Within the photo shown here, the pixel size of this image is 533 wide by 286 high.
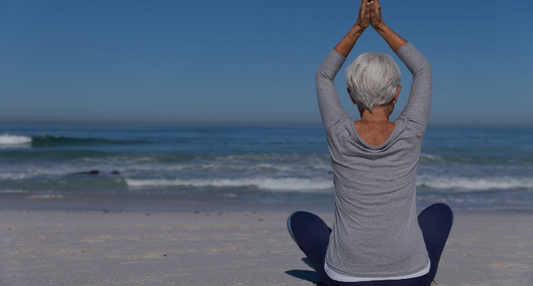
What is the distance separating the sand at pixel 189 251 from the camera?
3441mm

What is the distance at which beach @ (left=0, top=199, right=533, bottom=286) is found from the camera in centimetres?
345

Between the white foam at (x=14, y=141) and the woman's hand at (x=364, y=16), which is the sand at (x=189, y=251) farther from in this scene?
the white foam at (x=14, y=141)

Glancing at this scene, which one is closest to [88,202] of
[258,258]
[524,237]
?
[258,258]

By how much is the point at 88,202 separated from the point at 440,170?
12.0m

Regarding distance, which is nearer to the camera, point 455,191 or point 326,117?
point 326,117

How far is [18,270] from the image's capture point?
3.65 m

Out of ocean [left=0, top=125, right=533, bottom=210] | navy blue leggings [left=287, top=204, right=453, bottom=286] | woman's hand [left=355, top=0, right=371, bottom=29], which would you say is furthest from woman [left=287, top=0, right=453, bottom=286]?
ocean [left=0, top=125, right=533, bottom=210]

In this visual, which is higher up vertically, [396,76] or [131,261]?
[396,76]

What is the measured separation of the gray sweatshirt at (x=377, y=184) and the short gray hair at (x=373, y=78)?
4.4 inches

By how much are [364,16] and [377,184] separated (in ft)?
2.49

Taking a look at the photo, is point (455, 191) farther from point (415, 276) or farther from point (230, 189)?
point (415, 276)

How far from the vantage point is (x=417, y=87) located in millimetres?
2133

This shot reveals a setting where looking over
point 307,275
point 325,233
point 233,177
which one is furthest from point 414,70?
point 233,177

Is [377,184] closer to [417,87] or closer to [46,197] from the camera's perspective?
[417,87]
